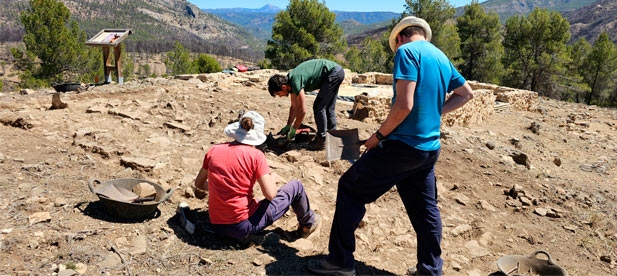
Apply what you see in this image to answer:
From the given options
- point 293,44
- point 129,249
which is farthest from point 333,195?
point 293,44

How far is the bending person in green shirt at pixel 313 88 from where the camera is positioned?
15.4 ft

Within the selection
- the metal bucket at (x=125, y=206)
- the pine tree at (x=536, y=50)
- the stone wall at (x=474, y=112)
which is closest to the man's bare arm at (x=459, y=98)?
the metal bucket at (x=125, y=206)

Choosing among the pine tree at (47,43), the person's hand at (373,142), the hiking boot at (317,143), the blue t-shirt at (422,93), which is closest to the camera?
the blue t-shirt at (422,93)

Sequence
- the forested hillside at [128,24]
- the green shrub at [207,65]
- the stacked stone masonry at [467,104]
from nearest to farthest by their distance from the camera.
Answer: the stacked stone masonry at [467,104]
the green shrub at [207,65]
the forested hillside at [128,24]

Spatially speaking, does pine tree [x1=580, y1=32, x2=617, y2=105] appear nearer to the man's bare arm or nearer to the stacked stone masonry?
the stacked stone masonry

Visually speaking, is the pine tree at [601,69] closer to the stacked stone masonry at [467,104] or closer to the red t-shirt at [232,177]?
the stacked stone masonry at [467,104]

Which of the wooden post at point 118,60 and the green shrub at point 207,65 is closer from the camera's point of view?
the wooden post at point 118,60

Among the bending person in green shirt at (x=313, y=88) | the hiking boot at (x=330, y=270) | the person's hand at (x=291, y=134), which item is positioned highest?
the bending person in green shirt at (x=313, y=88)

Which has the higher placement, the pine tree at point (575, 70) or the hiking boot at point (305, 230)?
the pine tree at point (575, 70)

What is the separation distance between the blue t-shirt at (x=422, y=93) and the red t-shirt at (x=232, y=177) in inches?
39.6

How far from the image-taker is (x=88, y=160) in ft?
13.8

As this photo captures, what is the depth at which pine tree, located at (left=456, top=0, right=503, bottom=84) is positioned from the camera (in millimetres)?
24719

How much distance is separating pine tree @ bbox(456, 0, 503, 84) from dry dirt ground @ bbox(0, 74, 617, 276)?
18.9m

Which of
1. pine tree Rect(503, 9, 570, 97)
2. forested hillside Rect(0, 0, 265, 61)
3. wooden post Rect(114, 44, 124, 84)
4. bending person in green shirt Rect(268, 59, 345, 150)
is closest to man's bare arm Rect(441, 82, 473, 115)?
bending person in green shirt Rect(268, 59, 345, 150)
